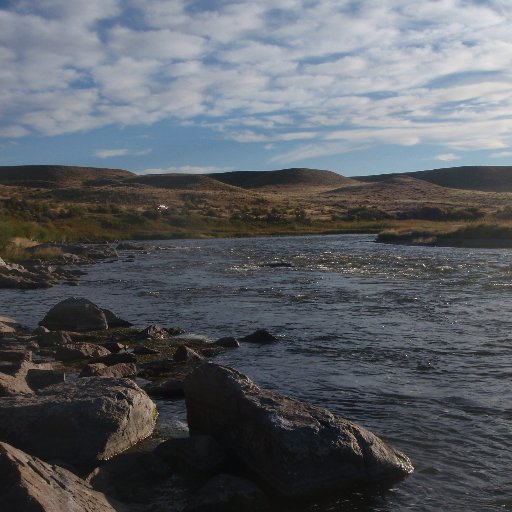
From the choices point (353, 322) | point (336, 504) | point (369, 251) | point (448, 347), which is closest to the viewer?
point (336, 504)

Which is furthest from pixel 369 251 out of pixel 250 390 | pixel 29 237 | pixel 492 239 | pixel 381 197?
pixel 381 197

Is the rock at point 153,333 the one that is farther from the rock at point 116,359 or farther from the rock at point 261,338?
the rock at point 116,359

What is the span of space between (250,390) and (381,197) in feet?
467

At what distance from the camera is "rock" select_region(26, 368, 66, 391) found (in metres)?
11.0

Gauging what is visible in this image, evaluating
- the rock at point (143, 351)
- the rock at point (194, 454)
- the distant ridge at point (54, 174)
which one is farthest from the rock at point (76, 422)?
the distant ridge at point (54, 174)

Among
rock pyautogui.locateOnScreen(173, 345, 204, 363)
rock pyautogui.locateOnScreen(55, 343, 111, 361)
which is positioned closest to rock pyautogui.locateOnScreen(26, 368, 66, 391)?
rock pyautogui.locateOnScreen(55, 343, 111, 361)

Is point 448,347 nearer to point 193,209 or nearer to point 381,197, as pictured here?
point 193,209

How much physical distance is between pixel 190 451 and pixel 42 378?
13.2ft

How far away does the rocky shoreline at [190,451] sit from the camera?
7.12 metres

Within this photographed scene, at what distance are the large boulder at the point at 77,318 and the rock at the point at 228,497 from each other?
1119 centimetres

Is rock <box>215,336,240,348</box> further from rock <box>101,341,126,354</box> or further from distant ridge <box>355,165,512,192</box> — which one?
distant ridge <box>355,165,512,192</box>

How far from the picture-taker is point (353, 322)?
1836cm

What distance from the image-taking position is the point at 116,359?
44.4 ft

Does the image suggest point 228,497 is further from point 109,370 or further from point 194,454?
point 109,370
